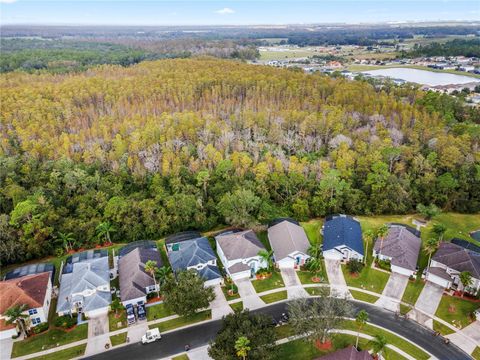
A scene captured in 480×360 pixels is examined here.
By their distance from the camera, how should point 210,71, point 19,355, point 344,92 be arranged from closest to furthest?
point 19,355 → point 344,92 → point 210,71

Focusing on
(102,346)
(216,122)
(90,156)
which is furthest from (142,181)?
(102,346)

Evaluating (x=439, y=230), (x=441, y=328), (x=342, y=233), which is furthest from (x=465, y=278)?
(x=342, y=233)

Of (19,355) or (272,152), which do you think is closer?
(19,355)

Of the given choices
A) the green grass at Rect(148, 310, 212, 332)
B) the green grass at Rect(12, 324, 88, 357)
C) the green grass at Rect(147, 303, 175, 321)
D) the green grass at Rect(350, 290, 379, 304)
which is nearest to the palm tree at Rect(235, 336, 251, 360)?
the green grass at Rect(148, 310, 212, 332)

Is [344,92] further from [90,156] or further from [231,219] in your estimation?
[90,156]

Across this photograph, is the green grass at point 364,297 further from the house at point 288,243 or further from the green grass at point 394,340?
the house at point 288,243
